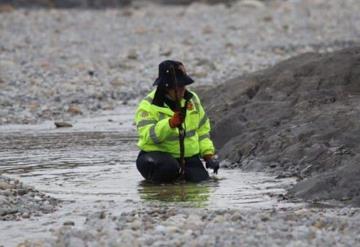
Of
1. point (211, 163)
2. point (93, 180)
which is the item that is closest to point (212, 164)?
point (211, 163)

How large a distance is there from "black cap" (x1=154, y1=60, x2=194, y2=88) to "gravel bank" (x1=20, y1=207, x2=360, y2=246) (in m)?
2.27

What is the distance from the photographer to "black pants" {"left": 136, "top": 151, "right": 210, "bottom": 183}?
39.1 ft

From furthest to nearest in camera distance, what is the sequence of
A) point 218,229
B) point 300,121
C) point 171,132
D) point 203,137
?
1. point 300,121
2. point 203,137
3. point 171,132
4. point 218,229

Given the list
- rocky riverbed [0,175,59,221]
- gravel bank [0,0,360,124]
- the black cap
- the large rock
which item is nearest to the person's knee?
the black cap

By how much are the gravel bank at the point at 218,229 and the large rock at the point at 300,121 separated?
1168 mm

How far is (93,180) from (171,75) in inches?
62.1

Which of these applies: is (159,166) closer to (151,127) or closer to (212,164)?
(151,127)

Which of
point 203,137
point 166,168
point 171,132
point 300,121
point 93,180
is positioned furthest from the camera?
point 300,121

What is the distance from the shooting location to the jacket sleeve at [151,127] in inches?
460

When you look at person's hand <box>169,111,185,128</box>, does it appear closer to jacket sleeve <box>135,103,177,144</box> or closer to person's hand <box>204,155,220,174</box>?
jacket sleeve <box>135,103,177,144</box>

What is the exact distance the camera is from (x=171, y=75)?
1159 centimetres

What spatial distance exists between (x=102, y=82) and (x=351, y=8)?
26051 mm

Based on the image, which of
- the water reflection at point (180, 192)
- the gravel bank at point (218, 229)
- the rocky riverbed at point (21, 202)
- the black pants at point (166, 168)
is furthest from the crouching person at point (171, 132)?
the gravel bank at point (218, 229)

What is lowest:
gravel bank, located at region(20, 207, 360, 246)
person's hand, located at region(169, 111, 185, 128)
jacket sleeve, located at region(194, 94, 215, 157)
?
gravel bank, located at region(20, 207, 360, 246)
